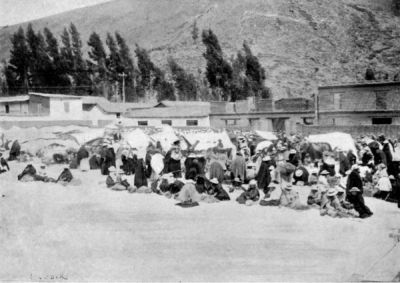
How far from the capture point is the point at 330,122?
33531 mm

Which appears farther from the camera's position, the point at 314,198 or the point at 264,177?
the point at 264,177

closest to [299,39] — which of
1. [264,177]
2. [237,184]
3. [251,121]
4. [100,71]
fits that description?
[100,71]

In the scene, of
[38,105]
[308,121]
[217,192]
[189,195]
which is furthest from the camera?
[308,121]

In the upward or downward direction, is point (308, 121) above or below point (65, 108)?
below

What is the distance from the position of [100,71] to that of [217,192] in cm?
3885

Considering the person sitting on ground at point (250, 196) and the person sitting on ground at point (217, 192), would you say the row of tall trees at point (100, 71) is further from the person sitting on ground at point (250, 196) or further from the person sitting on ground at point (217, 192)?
the person sitting on ground at point (250, 196)

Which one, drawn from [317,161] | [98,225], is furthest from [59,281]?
[317,161]

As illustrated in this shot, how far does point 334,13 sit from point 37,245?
281 feet

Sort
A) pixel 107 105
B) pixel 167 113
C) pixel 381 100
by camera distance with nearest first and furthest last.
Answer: pixel 381 100 < pixel 167 113 < pixel 107 105

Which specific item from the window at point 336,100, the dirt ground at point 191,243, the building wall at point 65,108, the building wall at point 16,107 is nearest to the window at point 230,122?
the window at point 336,100

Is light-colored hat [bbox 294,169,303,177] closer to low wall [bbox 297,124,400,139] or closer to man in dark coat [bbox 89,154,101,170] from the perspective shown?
man in dark coat [bbox 89,154,101,170]

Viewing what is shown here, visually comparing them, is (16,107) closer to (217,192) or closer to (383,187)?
(217,192)

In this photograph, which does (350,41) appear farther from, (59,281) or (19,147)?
(59,281)

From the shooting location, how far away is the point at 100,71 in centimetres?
4803
